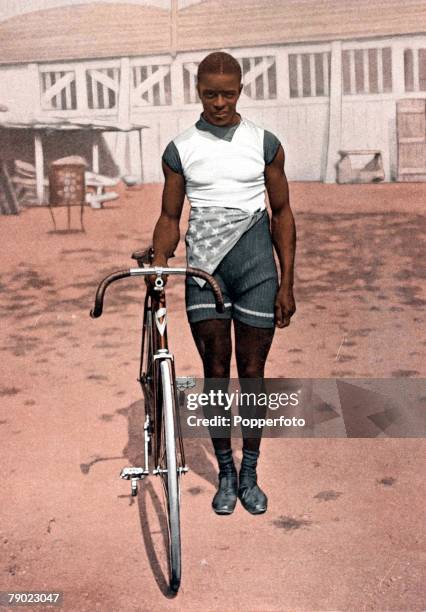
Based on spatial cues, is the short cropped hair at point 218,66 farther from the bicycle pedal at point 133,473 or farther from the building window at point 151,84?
the bicycle pedal at point 133,473

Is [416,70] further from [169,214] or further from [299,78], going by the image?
[169,214]

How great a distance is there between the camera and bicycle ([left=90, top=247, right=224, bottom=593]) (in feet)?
12.9

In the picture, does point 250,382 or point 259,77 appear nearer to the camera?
point 250,382

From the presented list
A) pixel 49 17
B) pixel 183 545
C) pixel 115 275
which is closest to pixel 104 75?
pixel 49 17

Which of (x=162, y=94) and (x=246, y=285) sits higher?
(x=162, y=94)

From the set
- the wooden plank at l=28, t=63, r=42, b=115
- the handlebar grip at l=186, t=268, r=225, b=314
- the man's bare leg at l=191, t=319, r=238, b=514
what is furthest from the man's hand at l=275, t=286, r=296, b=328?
the wooden plank at l=28, t=63, r=42, b=115

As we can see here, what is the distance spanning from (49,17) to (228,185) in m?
1.82

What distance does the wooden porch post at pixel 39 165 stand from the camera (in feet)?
19.9

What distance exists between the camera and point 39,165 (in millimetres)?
6152

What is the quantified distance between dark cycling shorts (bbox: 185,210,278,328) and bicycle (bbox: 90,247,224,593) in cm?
21

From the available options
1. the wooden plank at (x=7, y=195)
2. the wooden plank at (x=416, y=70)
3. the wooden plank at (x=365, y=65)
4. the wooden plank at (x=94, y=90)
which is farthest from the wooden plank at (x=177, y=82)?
the wooden plank at (x=416, y=70)

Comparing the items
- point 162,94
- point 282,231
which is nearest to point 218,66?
point 282,231

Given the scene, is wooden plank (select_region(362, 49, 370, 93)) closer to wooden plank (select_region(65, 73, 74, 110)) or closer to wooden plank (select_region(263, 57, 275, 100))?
wooden plank (select_region(263, 57, 275, 100))

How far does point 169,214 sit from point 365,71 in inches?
71.8
